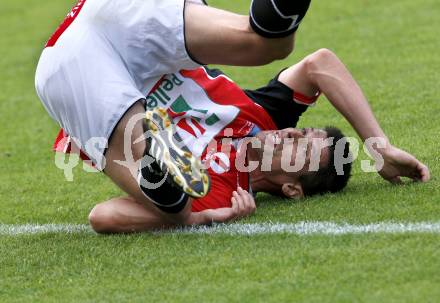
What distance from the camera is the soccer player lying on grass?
211 inches

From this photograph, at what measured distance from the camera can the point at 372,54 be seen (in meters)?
10.2

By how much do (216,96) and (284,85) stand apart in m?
0.41

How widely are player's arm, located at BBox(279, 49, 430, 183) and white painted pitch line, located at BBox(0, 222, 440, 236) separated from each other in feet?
2.51

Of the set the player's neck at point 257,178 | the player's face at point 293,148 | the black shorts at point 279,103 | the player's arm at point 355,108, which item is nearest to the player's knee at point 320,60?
the player's arm at point 355,108

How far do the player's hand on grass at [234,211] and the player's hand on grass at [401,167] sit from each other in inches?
30.6

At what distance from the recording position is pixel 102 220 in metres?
5.35

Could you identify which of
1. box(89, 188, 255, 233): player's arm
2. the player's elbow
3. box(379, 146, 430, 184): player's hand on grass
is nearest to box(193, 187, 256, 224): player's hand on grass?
box(89, 188, 255, 233): player's arm

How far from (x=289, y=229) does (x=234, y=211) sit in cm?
48

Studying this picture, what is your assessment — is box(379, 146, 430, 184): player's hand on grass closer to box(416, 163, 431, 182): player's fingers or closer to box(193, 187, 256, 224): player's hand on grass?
box(416, 163, 431, 182): player's fingers

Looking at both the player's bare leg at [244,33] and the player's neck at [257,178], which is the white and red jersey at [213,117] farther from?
the player's bare leg at [244,33]

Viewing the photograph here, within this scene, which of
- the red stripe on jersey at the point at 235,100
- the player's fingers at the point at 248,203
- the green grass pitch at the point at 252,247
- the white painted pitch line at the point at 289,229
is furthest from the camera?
the red stripe on jersey at the point at 235,100

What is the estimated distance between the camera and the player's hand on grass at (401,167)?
5.55 metres

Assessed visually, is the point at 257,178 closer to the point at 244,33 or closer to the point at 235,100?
the point at 235,100

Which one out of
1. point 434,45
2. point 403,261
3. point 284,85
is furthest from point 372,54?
point 403,261
